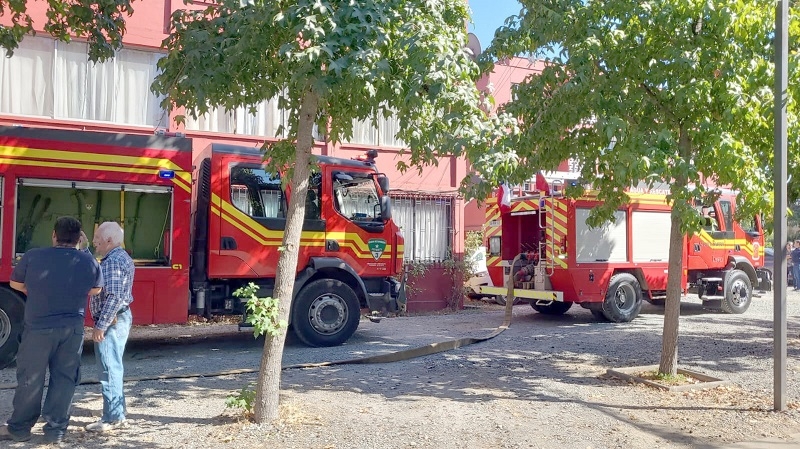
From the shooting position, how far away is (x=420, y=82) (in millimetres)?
5441

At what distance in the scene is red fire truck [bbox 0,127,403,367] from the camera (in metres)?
8.45

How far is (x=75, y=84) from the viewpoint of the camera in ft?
45.7

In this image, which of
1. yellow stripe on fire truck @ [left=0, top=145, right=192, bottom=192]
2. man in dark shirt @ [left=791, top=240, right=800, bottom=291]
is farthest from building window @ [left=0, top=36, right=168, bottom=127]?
man in dark shirt @ [left=791, top=240, right=800, bottom=291]

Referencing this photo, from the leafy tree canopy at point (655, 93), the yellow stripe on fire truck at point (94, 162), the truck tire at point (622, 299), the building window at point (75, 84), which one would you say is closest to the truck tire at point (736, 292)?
the truck tire at point (622, 299)

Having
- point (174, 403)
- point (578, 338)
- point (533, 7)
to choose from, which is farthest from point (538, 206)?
point (174, 403)

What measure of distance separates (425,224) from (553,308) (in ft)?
10.7

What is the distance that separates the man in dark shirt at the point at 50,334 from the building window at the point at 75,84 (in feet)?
27.5

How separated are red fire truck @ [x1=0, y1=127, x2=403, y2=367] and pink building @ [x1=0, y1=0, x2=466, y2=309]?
2.93m

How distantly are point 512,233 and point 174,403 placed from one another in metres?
9.11

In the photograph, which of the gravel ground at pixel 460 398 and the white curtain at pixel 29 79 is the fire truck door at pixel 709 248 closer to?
the gravel ground at pixel 460 398

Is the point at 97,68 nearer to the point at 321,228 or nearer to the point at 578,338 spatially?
the point at 321,228

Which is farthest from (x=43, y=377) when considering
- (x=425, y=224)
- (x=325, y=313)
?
(x=425, y=224)

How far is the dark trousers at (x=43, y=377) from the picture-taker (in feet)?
17.5

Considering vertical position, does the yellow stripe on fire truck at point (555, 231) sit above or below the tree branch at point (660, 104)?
below
